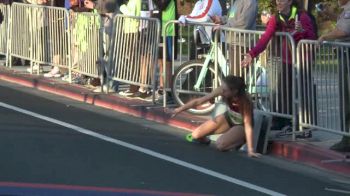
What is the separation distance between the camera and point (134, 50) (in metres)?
11.9

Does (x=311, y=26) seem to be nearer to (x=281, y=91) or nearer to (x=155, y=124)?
(x=281, y=91)

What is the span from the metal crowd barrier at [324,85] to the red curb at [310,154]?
10.2 inches

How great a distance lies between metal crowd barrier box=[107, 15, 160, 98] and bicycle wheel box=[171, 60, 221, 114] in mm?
534

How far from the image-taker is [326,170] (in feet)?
27.2

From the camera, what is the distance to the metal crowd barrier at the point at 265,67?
922cm

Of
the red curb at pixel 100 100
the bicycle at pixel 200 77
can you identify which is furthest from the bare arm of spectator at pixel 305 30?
the red curb at pixel 100 100

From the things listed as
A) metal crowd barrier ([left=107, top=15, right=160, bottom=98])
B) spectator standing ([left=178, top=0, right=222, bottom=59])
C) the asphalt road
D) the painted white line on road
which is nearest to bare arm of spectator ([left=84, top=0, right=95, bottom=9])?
metal crowd barrier ([left=107, top=15, right=160, bottom=98])

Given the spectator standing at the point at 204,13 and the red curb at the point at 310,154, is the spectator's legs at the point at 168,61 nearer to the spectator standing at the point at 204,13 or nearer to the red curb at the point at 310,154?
the spectator standing at the point at 204,13

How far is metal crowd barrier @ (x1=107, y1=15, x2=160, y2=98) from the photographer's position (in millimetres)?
11492

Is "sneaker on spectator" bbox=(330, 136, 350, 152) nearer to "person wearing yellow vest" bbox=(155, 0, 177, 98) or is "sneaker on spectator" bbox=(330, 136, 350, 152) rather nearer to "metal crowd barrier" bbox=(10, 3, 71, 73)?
"person wearing yellow vest" bbox=(155, 0, 177, 98)

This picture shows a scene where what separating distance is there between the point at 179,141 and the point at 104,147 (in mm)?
1104

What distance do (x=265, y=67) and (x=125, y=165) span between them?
8.01 ft

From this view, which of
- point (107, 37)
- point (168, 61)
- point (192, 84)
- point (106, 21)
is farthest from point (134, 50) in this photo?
point (192, 84)

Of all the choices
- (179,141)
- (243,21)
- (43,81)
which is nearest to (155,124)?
(179,141)
